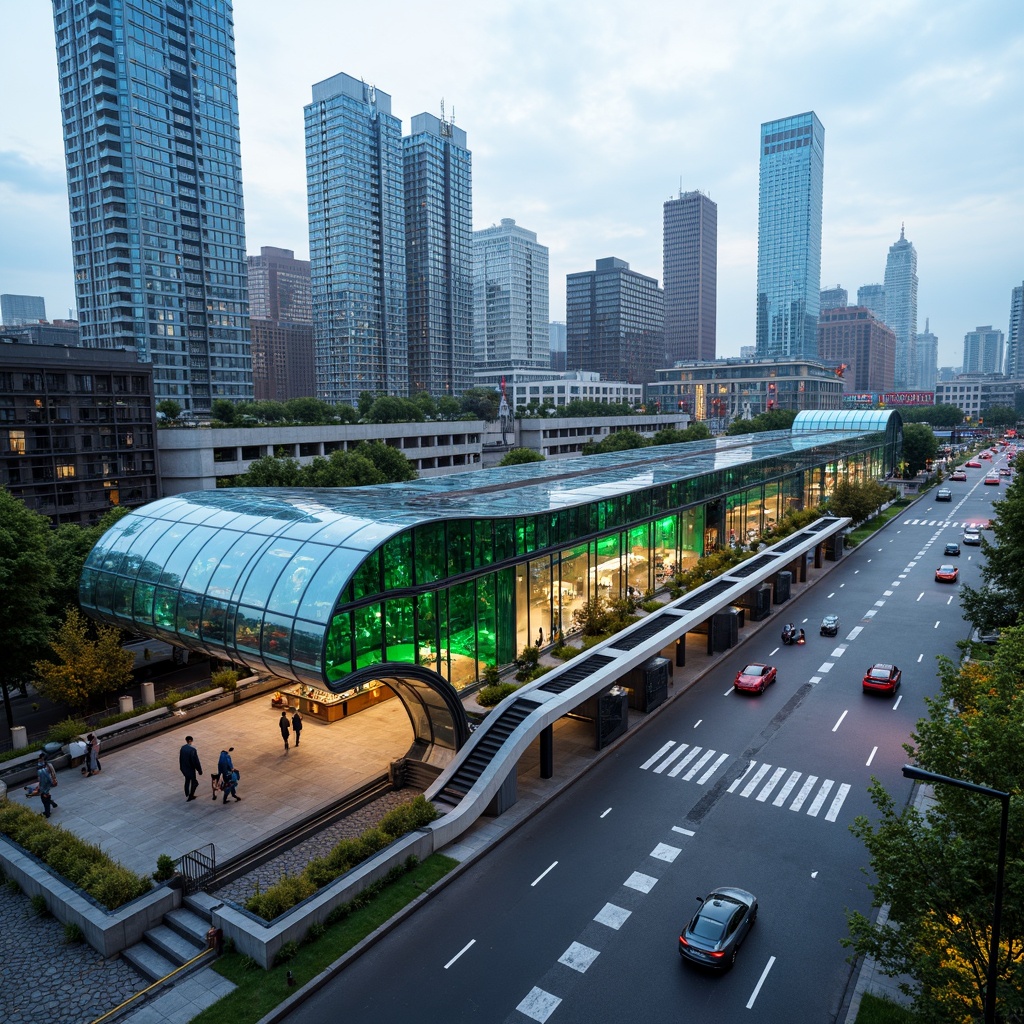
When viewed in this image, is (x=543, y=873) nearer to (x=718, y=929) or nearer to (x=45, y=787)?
(x=718, y=929)

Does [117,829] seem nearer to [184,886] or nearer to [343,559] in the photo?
[184,886]

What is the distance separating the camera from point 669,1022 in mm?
18031

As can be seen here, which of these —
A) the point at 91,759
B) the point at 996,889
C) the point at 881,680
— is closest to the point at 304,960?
the point at 91,759

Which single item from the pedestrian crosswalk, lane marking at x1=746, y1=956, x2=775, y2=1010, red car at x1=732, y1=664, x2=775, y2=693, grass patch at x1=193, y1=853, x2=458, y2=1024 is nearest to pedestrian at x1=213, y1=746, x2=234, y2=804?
grass patch at x1=193, y1=853, x2=458, y2=1024

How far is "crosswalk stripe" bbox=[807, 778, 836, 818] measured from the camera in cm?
2784

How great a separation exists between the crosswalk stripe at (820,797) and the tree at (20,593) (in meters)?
34.7

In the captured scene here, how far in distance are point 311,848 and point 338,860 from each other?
9.80 ft

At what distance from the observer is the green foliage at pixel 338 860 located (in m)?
20.8

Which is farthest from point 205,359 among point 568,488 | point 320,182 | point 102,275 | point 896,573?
point 896,573

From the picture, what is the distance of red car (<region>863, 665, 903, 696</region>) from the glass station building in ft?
49.7

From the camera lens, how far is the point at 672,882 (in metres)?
23.5

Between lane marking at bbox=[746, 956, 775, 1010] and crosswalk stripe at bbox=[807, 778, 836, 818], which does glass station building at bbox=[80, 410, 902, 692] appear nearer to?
lane marking at bbox=[746, 956, 775, 1010]

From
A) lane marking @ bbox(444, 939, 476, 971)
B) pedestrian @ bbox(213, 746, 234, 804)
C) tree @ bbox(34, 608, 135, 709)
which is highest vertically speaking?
tree @ bbox(34, 608, 135, 709)

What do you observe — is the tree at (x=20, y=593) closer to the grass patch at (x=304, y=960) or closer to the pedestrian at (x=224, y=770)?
the pedestrian at (x=224, y=770)
